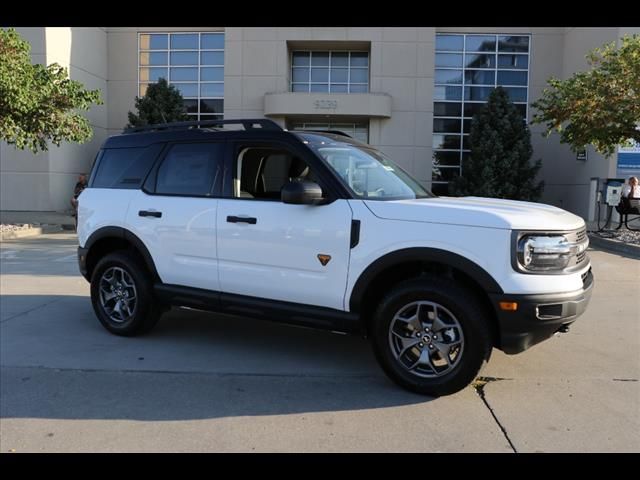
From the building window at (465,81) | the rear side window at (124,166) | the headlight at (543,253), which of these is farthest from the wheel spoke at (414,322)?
the building window at (465,81)

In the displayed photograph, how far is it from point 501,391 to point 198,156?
328 cm

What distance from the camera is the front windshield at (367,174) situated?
14.8 ft

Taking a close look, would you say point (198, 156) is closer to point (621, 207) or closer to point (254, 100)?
point (621, 207)

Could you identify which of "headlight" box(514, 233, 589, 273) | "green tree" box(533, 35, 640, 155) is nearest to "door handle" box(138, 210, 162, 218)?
"headlight" box(514, 233, 589, 273)

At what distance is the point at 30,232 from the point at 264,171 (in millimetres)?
12733

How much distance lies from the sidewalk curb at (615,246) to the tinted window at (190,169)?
33.0ft

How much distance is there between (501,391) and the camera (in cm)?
417

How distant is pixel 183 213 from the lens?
16.5ft

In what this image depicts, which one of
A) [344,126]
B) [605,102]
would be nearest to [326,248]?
[605,102]

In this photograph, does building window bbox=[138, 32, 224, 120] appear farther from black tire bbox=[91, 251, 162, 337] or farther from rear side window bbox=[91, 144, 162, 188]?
black tire bbox=[91, 251, 162, 337]

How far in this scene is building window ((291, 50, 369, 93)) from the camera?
23.7 meters

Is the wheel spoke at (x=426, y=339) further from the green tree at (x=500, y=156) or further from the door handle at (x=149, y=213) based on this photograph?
the green tree at (x=500, y=156)

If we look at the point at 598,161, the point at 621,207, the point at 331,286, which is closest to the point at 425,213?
the point at 331,286

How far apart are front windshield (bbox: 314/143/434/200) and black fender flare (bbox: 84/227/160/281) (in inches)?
78.4
